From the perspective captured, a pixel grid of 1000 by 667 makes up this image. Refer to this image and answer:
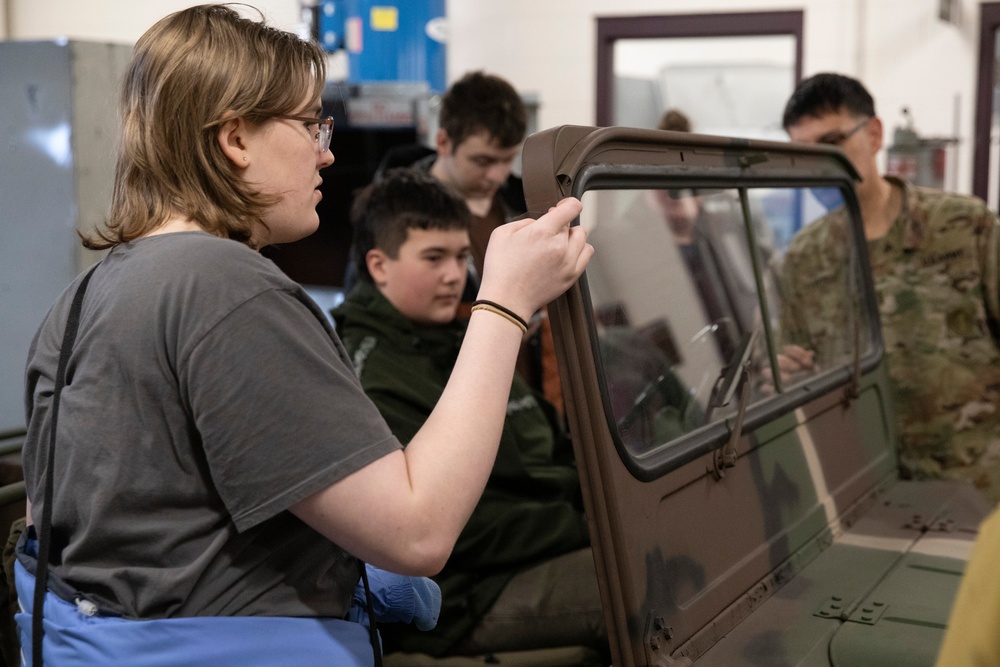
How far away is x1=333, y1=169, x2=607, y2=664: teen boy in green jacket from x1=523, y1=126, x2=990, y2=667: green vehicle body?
0.49m

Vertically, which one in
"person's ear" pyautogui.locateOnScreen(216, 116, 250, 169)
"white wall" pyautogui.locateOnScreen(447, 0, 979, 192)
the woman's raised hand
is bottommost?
the woman's raised hand

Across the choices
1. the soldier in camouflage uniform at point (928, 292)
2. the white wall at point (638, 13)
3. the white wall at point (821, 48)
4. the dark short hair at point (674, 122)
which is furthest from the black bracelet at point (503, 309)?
the white wall at point (821, 48)

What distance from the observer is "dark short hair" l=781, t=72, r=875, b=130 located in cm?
282

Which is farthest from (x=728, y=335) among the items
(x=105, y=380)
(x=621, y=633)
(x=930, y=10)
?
(x=930, y=10)

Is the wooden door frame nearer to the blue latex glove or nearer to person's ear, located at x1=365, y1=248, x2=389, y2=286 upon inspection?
person's ear, located at x1=365, y1=248, x2=389, y2=286

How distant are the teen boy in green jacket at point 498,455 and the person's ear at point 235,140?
1096 mm

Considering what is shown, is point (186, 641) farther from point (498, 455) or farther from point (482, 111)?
point (482, 111)

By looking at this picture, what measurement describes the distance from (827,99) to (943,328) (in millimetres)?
682

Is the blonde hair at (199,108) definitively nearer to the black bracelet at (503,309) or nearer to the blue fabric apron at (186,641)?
the black bracelet at (503,309)

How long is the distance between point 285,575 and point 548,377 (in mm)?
1932

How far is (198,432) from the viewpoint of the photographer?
3.48 feet

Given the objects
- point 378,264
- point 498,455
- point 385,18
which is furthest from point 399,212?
point 385,18

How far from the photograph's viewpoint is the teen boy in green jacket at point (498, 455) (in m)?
2.12

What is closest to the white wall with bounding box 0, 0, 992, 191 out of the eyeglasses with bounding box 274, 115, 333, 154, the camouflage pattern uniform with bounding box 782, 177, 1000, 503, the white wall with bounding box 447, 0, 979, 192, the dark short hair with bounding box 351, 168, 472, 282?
the white wall with bounding box 447, 0, 979, 192
